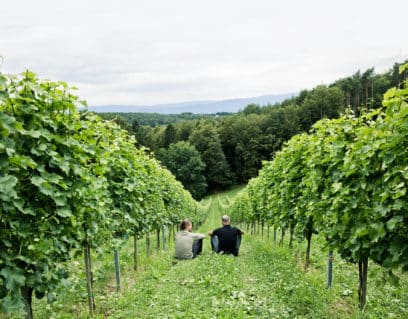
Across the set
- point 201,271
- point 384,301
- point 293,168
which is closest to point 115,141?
point 201,271

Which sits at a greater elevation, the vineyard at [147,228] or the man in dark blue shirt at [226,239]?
the vineyard at [147,228]

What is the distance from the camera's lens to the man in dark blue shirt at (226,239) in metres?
11.3

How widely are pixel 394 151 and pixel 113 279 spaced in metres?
6.86

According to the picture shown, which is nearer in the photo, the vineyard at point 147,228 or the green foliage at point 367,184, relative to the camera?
the vineyard at point 147,228

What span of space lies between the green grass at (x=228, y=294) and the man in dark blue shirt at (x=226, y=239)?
188 cm

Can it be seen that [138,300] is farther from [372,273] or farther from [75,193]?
[372,273]

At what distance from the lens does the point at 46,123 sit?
3.85 m

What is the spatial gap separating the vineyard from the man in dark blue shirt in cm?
136

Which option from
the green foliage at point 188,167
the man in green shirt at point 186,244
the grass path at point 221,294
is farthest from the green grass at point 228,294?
the green foliage at point 188,167

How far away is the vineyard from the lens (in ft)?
11.5

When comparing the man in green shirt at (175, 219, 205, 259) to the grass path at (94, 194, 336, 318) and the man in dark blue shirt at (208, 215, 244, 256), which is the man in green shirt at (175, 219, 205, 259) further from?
the grass path at (94, 194, 336, 318)

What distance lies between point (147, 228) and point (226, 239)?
2733 millimetres

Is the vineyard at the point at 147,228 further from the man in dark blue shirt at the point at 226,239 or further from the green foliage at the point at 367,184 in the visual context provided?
the man in dark blue shirt at the point at 226,239

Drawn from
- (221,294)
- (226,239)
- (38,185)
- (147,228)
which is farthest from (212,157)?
(38,185)
